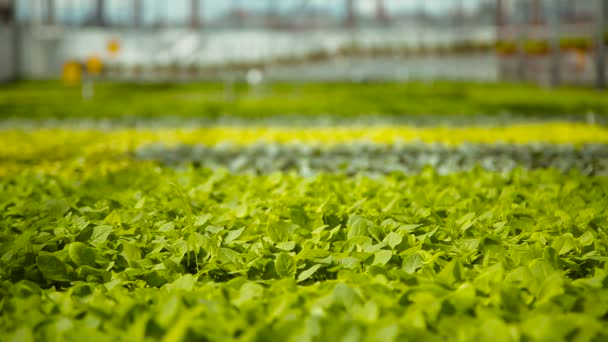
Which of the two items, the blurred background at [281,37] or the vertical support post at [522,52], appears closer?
the vertical support post at [522,52]

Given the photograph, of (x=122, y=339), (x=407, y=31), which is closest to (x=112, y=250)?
(x=122, y=339)

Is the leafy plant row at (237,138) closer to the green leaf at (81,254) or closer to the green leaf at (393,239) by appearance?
the green leaf at (81,254)

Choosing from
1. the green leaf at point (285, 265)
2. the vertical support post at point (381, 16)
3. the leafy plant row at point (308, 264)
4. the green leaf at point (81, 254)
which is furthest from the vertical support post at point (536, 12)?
the green leaf at point (81, 254)

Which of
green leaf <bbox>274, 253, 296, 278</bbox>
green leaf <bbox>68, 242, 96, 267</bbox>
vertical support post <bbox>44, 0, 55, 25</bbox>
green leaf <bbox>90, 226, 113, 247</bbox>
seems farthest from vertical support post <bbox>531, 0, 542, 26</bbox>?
green leaf <bbox>68, 242, 96, 267</bbox>

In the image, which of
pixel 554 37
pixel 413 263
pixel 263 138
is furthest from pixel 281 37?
pixel 413 263

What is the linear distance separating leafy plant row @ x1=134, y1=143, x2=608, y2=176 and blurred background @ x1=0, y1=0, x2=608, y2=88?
23739 millimetres

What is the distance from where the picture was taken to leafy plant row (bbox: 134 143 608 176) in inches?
208

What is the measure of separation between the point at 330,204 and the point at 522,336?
1679 millimetres

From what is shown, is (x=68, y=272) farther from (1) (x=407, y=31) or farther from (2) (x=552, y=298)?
(1) (x=407, y=31)

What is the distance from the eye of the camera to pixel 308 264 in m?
2.31

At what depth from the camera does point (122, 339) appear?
160 cm

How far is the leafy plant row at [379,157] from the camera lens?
5.29 m

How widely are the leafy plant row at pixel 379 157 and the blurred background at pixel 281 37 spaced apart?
77.9ft

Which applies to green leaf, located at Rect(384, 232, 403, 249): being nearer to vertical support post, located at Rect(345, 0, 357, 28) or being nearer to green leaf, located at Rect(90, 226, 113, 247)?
green leaf, located at Rect(90, 226, 113, 247)
